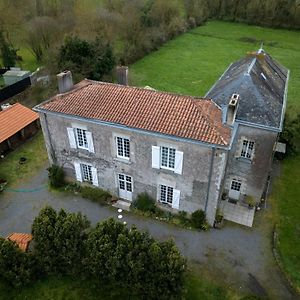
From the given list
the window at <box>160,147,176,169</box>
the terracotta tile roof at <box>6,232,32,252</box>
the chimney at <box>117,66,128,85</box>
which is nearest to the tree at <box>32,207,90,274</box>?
the terracotta tile roof at <box>6,232,32,252</box>

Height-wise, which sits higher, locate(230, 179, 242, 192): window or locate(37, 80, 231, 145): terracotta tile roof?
locate(37, 80, 231, 145): terracotta tile roof

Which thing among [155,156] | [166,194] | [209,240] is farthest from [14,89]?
[209,240]

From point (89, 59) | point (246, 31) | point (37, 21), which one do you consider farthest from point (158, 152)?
point (246, 31)

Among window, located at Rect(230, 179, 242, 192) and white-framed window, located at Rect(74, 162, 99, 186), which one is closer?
window, located at Rect(230, 179, 242, 192)

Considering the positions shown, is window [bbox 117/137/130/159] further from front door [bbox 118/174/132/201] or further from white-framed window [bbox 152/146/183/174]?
white-framed window [bbox 152/146/183/174]

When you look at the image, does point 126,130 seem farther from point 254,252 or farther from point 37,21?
point 37,21

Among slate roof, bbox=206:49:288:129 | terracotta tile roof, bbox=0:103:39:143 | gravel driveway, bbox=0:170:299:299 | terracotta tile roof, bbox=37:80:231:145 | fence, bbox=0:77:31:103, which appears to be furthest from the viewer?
fence, bbox=0:77:31:103

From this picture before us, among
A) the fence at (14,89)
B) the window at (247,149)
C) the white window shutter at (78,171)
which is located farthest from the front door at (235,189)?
the fence at (14,89)
